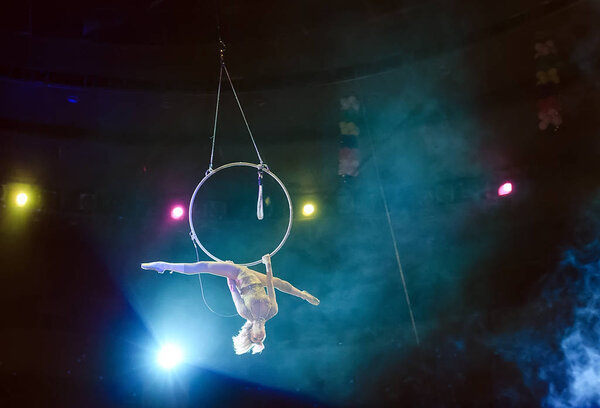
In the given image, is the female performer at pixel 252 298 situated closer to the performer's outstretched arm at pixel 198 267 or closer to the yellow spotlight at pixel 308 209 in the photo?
the performer's outstretched arm at pixel 198 267

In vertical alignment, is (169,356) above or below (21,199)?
below

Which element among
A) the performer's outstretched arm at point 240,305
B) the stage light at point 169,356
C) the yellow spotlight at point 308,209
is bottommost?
the performer's outstretched arm at point 240,305

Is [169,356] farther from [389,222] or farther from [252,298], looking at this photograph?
[389,222]

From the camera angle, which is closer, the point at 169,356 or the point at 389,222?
the point at 169,356

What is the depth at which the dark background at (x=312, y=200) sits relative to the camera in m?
6.51

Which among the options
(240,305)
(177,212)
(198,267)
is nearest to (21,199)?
Result: (177,212)

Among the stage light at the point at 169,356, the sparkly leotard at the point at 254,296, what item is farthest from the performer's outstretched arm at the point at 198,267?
the stage light at the point at 169,356

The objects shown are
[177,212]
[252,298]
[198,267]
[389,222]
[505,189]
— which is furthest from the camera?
[389,222]

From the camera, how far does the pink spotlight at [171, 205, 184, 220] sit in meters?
7.17

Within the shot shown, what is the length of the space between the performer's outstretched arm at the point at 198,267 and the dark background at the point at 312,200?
2.39 m

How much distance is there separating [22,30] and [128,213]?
2.59 metres

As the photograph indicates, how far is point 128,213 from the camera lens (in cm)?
700

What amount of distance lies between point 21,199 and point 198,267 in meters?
3.46

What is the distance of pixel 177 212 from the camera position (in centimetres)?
721
